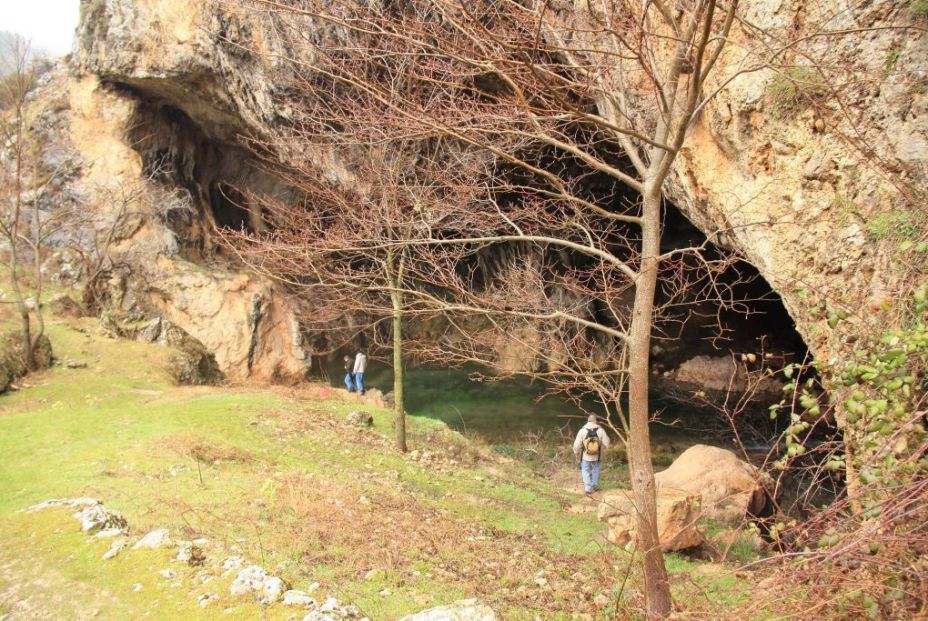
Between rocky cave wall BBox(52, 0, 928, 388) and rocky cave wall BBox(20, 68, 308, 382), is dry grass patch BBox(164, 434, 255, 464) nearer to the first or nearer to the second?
rocky cave wall BBox(52, 0, 928, 388)

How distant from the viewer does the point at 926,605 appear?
A: 9.11ft

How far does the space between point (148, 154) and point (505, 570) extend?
21.6 meters

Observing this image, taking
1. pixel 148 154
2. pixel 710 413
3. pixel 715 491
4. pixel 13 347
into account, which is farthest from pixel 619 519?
pixel 148 154

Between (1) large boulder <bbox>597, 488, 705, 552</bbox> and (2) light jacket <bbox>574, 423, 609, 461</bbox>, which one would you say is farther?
(2) light jacket <bbox>574, 423, 609, 461</bbox>

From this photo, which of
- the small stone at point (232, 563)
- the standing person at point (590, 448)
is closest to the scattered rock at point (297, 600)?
the small stone at point (232, 563)

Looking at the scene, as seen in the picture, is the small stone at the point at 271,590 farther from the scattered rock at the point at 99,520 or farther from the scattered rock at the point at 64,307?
the scattered rock at the point at 64,307

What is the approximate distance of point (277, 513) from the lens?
6.29m

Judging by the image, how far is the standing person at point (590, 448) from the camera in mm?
9695

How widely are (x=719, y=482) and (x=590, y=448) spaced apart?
77.3 inches

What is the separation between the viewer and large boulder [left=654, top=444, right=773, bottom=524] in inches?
340

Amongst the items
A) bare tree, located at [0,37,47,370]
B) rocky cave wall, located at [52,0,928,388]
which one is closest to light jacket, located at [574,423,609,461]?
rocky cave wall, located at [52,0,928,388]

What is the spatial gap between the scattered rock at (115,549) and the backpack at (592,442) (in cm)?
693

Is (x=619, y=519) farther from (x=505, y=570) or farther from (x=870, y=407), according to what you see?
(x=870, y=407)

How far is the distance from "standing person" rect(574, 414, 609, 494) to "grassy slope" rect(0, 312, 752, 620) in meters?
0.66
